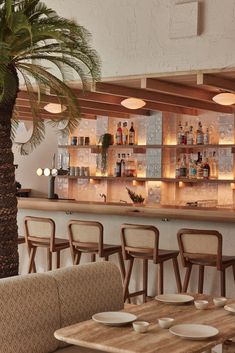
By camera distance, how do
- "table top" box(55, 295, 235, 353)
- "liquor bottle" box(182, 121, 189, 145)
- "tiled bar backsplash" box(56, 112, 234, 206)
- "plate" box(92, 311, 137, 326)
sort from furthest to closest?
"liquor bottle" box(182, 121, 189, 145) → "tiled bar backsplash" box(56, 112, 234, 206) → "plate" box(92, 311, 137, 326) → "table top" box(55, 295, 235, 353)

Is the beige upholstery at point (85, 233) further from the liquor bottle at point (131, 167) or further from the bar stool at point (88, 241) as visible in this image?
the liquor bottle at point (131, 167)

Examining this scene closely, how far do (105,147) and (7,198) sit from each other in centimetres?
568

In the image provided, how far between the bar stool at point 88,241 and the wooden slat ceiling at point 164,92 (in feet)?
3.92

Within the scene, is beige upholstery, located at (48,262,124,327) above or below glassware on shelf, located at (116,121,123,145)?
below

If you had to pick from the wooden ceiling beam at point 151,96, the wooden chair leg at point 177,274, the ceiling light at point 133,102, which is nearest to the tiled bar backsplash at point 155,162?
the wooden ceiling beam at point 151,96

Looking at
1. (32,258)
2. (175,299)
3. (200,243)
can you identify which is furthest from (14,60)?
(32,258)

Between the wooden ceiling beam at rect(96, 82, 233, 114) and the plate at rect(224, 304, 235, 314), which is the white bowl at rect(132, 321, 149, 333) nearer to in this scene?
the plate at rect(224, 304, 235, 314)

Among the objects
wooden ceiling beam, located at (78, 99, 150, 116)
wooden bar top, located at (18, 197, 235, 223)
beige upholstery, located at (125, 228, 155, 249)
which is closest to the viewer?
beige upholstery, located at (125, 228, 155, 249)

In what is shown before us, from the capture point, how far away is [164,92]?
7688mm

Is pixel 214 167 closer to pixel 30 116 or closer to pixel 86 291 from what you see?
pixel 30 116

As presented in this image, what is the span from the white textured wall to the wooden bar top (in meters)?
1.46

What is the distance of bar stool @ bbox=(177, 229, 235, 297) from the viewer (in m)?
6.31

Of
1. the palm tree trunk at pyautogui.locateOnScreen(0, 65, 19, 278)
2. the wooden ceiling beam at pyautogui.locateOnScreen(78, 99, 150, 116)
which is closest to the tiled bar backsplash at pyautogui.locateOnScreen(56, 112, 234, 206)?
the wooden ceiling beam at pyautogui.locateOnScreen(78, 99, 150, 116)

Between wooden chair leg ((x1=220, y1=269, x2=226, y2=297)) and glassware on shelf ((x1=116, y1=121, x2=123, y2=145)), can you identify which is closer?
wooden chair leg ((x1=220, y1=269, x2=226, y2=297))
